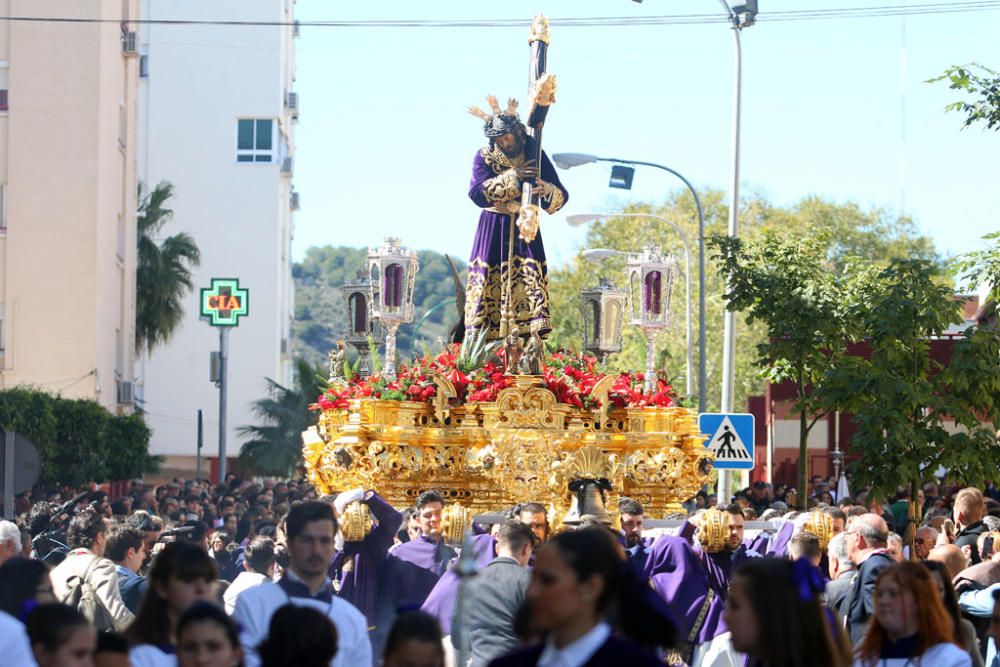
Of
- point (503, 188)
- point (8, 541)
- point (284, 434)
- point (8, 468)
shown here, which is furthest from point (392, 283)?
point (284, 434)

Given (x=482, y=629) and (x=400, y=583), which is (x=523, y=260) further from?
(x=482, y=629)

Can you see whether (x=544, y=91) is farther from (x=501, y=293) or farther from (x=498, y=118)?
(x=501, y=293)

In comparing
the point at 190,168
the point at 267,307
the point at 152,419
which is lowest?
the point at 152,419

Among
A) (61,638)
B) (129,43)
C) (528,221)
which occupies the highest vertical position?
(129,43)

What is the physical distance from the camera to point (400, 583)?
37.9 ft

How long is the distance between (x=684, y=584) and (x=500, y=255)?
7.11 meters

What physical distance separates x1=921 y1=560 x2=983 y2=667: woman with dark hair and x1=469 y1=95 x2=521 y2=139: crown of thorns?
405 inches

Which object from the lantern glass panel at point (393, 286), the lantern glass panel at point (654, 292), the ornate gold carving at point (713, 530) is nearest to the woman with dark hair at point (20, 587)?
the ornate gold carving at point (713, 530)

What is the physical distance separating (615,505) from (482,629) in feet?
23.3

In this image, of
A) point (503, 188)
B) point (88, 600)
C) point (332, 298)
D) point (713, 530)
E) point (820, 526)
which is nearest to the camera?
point (88, 600)

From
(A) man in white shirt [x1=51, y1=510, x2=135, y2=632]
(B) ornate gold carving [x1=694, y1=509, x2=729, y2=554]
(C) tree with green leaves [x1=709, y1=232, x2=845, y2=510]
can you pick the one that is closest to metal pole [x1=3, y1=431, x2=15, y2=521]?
(A) man in white shirt [x1=51, y1=510, x2=135, y2=632]

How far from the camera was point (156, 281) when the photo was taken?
49.6 meters

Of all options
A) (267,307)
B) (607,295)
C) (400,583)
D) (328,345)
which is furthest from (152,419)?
(328,345)

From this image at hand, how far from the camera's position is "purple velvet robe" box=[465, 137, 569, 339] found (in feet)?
59.1
